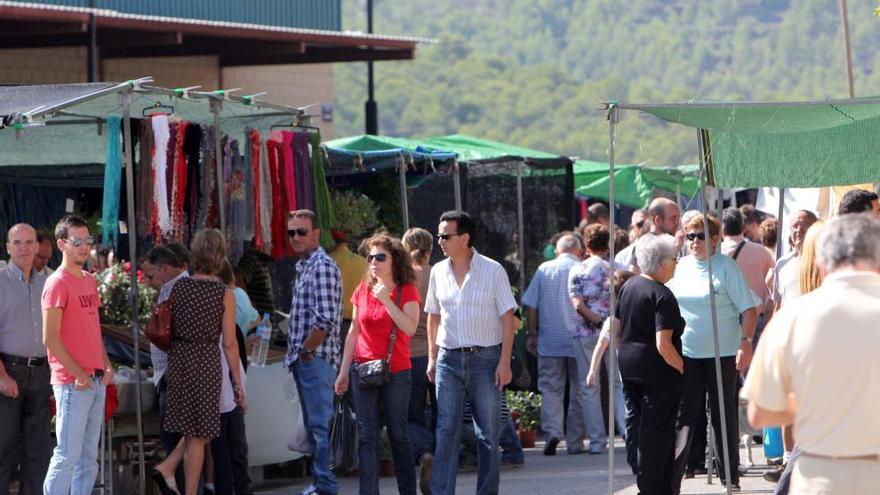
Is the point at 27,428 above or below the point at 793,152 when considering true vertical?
below

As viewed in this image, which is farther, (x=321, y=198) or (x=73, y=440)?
(x=321, y=198)

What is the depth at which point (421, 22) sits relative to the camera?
139250mm

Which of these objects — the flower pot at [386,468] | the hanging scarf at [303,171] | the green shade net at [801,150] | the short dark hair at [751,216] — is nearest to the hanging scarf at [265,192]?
the hanging scarf at [303,171]

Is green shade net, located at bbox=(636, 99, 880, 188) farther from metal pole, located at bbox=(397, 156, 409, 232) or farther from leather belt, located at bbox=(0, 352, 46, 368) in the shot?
metal pole, located at bbox=(397, 156, 409, 232)

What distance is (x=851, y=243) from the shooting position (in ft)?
16.5

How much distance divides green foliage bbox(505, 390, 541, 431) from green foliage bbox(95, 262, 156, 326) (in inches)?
159

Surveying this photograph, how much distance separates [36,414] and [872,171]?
5.19m

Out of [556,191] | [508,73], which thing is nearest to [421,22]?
[508,73]

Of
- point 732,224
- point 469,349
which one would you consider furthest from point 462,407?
point 732,224

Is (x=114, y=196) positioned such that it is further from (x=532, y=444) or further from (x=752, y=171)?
(x=532, y=444)

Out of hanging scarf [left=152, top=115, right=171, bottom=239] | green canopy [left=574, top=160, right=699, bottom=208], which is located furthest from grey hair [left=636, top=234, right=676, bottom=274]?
green canopy [left=574, top=160, right=699, bottom=208]

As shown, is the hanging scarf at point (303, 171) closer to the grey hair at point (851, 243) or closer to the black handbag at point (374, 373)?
the black handbag at point (374, 373)

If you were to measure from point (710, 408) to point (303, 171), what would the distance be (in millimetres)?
3427

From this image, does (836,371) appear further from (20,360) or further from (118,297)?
(118,297)
